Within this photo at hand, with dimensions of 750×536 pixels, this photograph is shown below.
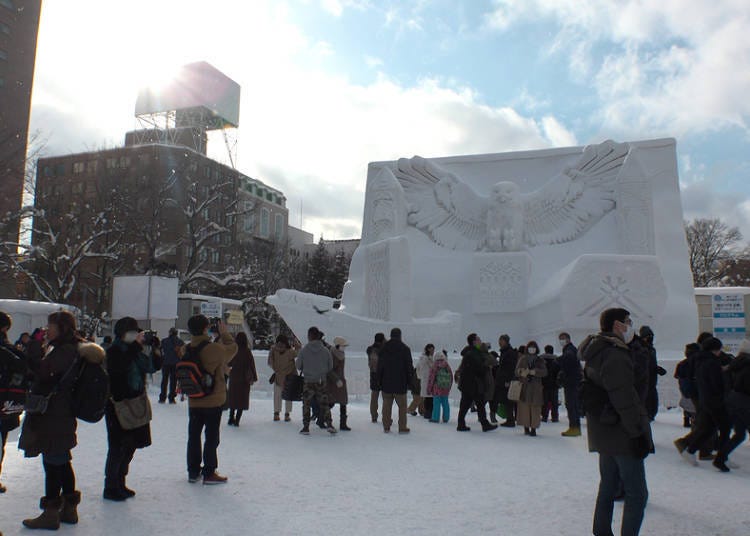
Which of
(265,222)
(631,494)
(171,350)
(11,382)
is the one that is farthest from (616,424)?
(265,222)

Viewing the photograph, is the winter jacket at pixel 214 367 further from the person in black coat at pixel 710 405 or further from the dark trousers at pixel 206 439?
the person in black coat at pixel 710 405

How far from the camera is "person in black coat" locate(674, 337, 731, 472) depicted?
633 cm

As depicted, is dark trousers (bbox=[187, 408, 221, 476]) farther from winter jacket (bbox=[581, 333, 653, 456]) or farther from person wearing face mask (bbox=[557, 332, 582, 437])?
person wearing face mask (bbox=[557, 332, 582, 437])

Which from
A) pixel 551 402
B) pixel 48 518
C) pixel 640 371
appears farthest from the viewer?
pixel 551 402

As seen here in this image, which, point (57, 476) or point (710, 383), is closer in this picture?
point (57, 476)

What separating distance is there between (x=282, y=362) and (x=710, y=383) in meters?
5.67

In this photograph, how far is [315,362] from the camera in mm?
8242

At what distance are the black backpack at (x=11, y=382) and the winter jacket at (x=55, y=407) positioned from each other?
0.17 meters

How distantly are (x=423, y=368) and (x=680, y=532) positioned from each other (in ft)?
19.1

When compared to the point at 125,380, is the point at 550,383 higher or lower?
lower

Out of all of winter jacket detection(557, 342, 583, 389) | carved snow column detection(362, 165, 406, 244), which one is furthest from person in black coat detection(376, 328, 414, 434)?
carved snow column detection(362, 165, 406, 244)

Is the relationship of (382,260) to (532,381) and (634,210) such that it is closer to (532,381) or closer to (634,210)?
(634,210)

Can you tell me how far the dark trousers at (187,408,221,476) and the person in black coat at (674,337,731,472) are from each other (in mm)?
4874

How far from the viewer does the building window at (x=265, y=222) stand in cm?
5738
